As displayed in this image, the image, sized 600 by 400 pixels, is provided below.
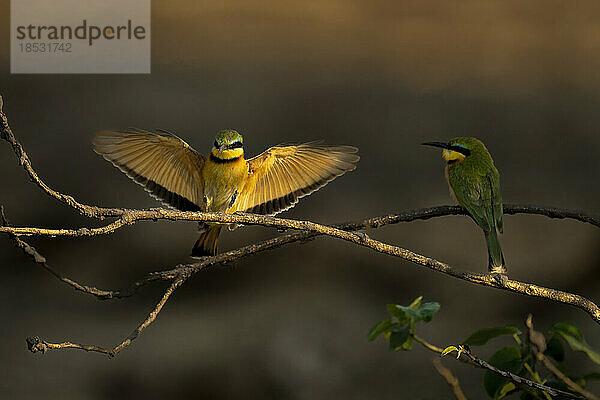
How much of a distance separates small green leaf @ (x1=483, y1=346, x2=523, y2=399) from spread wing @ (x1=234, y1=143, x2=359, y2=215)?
393 mm

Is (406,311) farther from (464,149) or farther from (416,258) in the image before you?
(464,149)

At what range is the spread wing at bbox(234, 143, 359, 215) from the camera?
3.72 feet

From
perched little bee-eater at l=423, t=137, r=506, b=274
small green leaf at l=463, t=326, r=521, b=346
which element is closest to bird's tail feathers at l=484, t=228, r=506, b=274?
perched little bee-eater at l=423, t=137, r=506, b=274

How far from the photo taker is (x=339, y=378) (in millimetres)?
1857

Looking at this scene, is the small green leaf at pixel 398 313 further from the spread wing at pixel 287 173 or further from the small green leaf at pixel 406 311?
the spread wing at pixel 287 173

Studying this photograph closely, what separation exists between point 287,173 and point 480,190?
0.96 ft

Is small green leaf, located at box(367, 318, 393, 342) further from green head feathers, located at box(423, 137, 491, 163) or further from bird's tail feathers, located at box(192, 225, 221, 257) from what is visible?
bird's tail feathers, located at box(192, 225, 221, 257)

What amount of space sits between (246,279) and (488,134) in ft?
2.37

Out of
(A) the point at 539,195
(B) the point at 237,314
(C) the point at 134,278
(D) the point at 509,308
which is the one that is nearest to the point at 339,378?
(B) the point at 237,314

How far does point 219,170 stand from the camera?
43.6 inches

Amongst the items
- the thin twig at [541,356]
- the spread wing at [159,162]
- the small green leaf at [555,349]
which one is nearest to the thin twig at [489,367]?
the thin twig at [541,356]

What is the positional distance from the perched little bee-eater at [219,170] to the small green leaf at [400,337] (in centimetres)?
42

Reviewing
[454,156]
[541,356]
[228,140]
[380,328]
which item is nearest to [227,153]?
[228,140]

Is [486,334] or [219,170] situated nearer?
[486,334]
